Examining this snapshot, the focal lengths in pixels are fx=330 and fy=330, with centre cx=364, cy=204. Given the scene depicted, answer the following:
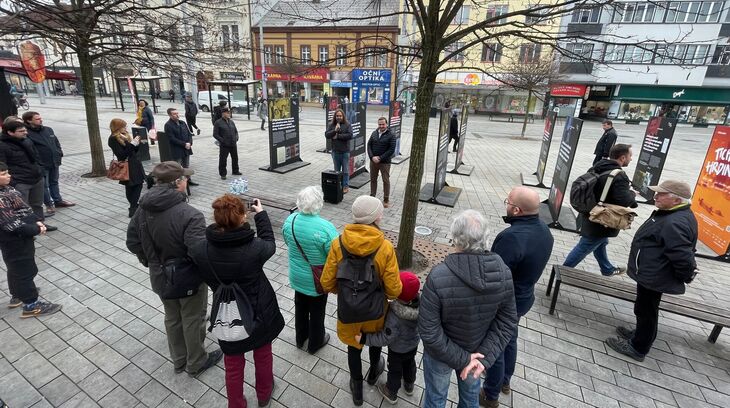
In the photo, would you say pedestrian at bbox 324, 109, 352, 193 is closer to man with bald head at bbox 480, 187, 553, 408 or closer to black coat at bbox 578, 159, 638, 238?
black coat at bbox 578, 159, 638, 238

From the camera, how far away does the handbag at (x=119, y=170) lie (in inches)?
220

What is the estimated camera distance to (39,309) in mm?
3521

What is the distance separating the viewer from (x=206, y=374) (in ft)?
9.52

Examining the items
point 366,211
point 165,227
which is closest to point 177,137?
point 165,227

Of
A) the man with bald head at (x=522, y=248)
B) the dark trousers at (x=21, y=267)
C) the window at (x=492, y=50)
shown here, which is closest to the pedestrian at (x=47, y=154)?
the dark trousers at (x=21, y=267)

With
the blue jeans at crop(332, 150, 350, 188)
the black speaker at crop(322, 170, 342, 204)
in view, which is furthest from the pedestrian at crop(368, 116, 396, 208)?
the blue jeans at crop(332, 150, 350, 188)

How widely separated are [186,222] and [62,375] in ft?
6.15

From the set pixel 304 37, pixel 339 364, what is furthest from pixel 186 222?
pixel 304 37

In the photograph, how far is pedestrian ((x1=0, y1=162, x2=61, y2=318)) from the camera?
3064 millimetres

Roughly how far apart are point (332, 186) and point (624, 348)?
545 centimetres

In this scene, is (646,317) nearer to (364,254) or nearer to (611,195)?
(611,195)

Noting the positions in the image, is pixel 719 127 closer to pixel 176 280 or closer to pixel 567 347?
pixel 567 347

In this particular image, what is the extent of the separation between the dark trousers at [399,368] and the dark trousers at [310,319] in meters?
0.78

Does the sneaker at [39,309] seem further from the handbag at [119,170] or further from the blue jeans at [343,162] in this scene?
the blue jeans at [343,162]
